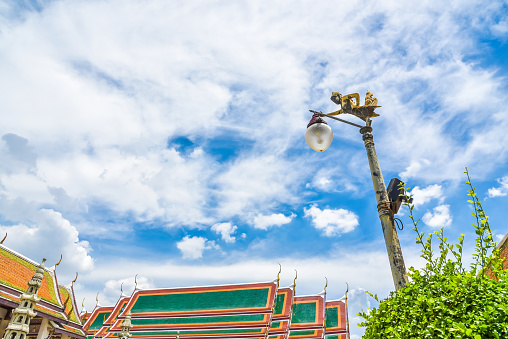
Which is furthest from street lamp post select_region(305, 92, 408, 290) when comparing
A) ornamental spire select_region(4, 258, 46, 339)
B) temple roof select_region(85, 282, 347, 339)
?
temple roof select_region(85, 282, 347, 339)

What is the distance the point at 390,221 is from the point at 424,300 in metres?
1.10

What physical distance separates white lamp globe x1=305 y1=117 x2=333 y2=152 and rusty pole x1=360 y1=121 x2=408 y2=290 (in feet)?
1.91

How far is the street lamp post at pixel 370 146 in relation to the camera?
4.09m

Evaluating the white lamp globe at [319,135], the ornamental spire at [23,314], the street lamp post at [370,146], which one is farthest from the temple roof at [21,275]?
the street lamp post at [370,146]

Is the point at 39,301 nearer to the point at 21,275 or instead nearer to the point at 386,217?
the point at 21,275

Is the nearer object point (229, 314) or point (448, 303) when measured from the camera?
point (448, 303)

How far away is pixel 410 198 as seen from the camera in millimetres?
4352

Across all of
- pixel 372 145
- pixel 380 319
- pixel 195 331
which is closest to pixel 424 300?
pixel 380 319

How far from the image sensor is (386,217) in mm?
4332

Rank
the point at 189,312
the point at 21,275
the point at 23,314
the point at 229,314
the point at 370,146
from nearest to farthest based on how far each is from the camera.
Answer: the point at 370,146 < the point at 23,314 < the point at 21,275 < the point at 229,314 < the point at 189,312

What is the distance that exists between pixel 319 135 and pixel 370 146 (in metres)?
0.79

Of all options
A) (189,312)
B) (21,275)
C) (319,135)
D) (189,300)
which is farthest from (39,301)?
(319,135)

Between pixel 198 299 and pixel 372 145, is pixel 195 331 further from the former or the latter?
pixel 372 145

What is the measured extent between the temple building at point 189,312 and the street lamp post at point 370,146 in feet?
45.8
